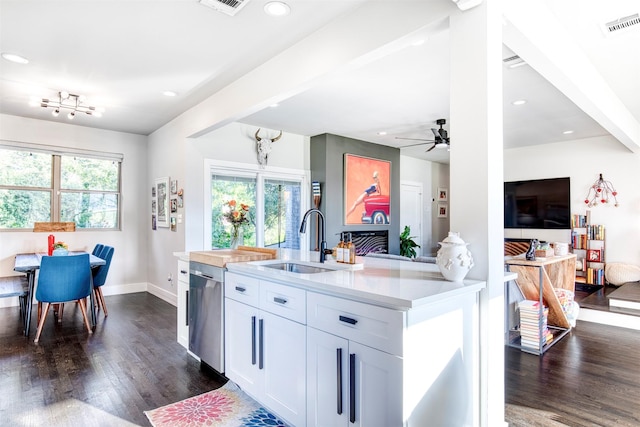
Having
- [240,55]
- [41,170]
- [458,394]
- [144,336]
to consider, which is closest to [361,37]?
[240,55]

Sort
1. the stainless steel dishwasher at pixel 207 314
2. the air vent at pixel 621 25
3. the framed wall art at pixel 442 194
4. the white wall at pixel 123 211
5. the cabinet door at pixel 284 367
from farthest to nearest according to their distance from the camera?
the framed wall art at pixel 442 194
the white wall at pixel 123 211
the stainless steel dishwasher at pixel 207 314
the air vent at pixel 621 25
the cabinet door at pixel 284 367

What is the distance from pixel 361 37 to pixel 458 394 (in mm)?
2151

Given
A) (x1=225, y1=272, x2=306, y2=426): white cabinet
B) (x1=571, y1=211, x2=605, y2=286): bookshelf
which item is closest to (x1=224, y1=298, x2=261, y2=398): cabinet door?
(x1=225, y1=272, x2=306, y2=426): white cabinet

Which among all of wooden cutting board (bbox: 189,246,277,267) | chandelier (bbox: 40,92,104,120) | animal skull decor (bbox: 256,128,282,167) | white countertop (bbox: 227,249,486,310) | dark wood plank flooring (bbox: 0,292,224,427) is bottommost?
dark wood plank flooring (bbox: 0,292,224,427)

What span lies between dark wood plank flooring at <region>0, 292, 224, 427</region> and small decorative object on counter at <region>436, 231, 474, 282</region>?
196 centimetres

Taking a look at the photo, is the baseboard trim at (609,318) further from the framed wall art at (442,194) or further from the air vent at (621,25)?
the framed wall art at (442,194)

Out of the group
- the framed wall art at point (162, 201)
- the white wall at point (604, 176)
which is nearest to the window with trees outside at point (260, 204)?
the framed wall art at point (162, 201)

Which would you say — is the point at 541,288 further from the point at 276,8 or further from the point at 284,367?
the point at 276,8

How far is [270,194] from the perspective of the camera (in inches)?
224

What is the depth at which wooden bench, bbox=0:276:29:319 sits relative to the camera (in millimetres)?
3526

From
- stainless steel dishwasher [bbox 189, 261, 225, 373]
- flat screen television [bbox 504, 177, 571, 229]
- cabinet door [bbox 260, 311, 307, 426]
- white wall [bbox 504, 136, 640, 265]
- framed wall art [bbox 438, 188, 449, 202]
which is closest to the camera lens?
cabinet door [bbox 260, 311, 307, 426]

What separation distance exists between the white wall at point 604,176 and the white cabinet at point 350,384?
659cm

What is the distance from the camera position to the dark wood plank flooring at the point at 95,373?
7.54 feet

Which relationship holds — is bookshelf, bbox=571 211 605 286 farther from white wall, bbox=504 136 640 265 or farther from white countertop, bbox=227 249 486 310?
white countertop, bbox=227 249 486 310
